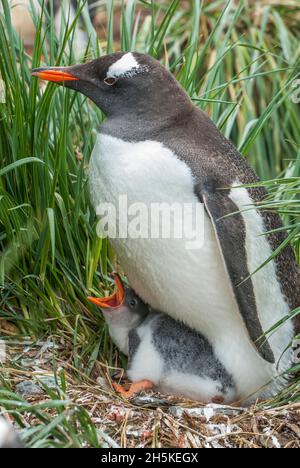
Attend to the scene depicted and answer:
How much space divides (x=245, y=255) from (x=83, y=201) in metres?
0.82

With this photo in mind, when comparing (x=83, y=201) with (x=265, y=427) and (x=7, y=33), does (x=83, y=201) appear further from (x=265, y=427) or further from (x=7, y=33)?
(x=265, y=427)

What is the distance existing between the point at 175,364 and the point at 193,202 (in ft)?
1.95

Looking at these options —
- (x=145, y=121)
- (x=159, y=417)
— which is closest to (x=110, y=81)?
(x=145, y=121)

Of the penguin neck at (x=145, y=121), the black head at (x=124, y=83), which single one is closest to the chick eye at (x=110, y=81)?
the black head at (x=124, y=83)

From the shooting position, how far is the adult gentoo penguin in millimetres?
3230

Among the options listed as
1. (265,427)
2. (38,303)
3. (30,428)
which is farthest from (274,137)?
(30,428)

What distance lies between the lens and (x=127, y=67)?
3.32 m

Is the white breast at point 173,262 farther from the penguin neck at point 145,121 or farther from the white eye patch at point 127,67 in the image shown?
the white eye patch at point 127,67

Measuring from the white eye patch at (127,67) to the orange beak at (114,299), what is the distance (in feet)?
2.45

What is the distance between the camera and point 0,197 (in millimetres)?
3477

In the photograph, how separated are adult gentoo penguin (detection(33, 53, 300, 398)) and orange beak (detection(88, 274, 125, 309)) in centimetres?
8

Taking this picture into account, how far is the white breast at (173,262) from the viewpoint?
3203mm

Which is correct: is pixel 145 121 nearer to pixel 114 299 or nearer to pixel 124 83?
pixel 124 83

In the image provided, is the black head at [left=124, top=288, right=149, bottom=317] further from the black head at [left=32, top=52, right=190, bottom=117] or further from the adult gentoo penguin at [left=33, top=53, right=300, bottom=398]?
the black head at [left=32, top=52, right=190, bottom=117]
